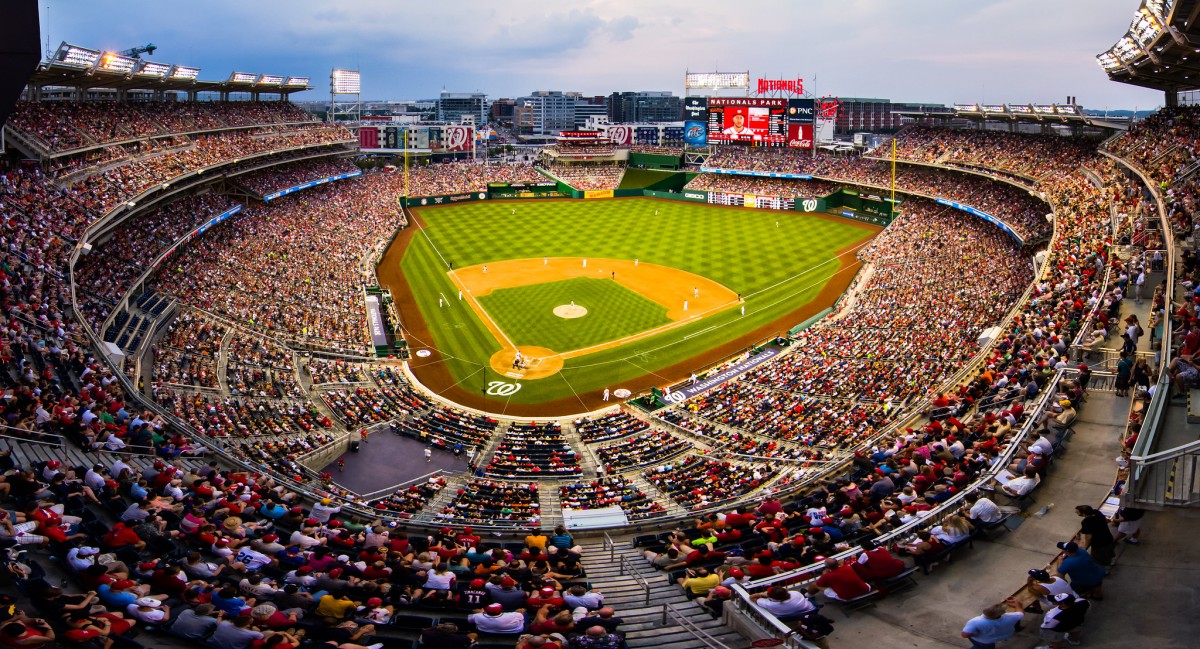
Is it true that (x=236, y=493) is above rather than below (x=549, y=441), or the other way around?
above

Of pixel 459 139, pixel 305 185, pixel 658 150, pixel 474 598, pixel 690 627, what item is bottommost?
pixel 474 598

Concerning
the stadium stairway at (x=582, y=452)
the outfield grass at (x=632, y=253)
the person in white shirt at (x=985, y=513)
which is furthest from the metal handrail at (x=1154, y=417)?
the outfield grass at (x=632, y=253)

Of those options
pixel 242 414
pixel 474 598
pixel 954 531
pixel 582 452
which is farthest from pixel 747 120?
pixel 474 598

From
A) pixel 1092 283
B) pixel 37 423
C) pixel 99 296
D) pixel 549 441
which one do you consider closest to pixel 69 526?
pixel 37 423

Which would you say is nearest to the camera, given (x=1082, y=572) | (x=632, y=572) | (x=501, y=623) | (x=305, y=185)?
(x=1082, y=572)

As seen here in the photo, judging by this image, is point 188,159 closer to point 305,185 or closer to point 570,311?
point 305,185

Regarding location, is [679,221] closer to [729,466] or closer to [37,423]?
[729,466]

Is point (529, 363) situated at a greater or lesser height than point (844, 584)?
lesser
